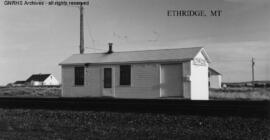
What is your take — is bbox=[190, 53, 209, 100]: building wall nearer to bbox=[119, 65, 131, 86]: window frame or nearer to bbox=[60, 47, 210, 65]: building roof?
bbox=[60, 47, 210, 65]: building roof

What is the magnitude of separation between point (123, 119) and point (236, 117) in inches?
132

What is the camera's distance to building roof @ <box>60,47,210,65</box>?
858 inches

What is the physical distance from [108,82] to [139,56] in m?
2.65

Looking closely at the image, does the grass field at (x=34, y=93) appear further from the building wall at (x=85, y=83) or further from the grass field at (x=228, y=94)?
the building wall at (x=85, y=83)

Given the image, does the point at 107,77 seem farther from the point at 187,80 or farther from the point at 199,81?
the point at 199,81

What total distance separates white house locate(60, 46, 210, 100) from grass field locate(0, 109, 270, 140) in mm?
9420

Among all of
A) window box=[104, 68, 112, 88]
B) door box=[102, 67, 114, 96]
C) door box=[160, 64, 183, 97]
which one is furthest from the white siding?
window box=[104, 68, 112, 88]

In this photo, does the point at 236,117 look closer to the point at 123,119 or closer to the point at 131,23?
the point at 123,119

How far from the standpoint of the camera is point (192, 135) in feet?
27.6

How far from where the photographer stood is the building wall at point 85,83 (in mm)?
23703

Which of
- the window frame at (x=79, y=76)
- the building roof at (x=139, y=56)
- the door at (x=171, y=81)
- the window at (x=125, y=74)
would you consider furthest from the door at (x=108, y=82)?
the door at (x=171, y=81)

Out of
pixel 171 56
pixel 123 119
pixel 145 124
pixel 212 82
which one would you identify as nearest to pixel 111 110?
pixel 123 119

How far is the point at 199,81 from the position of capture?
22500mm

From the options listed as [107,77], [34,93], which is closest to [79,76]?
[107,77]
